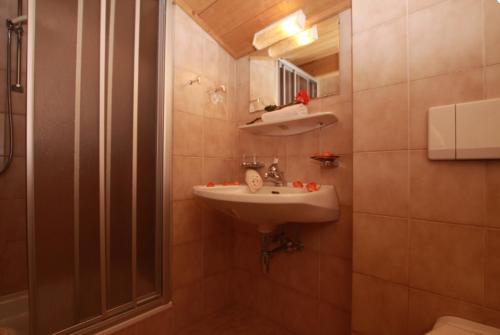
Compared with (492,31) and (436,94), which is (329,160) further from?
(492,31)

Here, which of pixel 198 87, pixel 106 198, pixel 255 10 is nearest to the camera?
pixel 106 198

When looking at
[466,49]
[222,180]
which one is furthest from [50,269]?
[466,49]

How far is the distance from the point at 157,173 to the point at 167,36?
0.79 m

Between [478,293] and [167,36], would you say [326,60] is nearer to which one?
[167,36]

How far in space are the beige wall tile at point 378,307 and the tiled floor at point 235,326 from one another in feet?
1.97

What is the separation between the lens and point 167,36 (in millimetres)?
1242

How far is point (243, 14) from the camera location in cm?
134

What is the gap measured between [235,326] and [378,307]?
91cm

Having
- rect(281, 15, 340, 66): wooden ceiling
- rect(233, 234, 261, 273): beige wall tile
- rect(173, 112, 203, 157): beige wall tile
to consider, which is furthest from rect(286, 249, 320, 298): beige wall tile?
rect(281, 15, 340, 66): wooden ceiling

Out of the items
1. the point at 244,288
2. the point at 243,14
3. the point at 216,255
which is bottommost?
the point at 244,288

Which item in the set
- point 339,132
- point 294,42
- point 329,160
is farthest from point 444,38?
point 294,42

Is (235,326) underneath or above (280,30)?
underneath

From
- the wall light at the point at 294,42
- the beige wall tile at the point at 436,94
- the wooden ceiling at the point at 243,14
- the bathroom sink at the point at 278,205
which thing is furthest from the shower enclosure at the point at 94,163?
the beige wall tile at the point at 436,94

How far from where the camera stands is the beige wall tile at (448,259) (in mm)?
695
